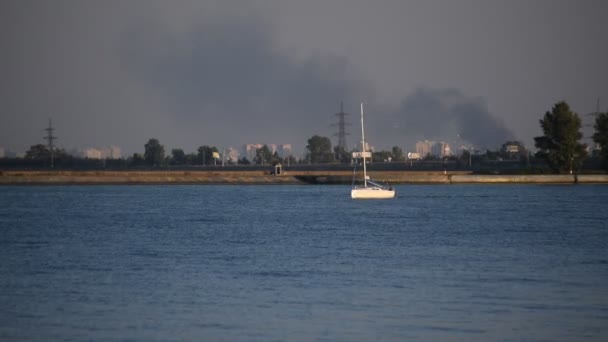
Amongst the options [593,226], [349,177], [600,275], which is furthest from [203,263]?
[349,177]

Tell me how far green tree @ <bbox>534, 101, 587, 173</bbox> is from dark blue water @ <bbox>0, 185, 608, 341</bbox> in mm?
74716

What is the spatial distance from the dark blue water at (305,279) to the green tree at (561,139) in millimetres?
74716

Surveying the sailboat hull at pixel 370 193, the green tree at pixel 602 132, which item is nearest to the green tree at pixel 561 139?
the green tree at pixel 602 132

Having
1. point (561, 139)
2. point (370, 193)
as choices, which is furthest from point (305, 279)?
point (561, 139)

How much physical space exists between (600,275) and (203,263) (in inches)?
744

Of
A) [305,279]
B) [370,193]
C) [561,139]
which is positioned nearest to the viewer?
[305,279]

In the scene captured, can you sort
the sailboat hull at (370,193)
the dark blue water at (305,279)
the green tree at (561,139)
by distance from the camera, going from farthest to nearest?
1. the green tree at (561,139)
2. the sailboat hull at (370,193)
3. the dark blue water at (305,279)

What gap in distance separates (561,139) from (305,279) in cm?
12485

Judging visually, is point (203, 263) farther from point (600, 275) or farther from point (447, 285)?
point (600, 275)

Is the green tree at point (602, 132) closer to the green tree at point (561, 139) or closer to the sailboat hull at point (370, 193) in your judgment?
the green tree at point (561, 139)

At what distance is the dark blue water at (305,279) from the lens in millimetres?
30906

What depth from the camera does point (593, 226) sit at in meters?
75.6

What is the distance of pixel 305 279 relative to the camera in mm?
42469

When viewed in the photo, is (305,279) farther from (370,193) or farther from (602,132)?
(602,132)
